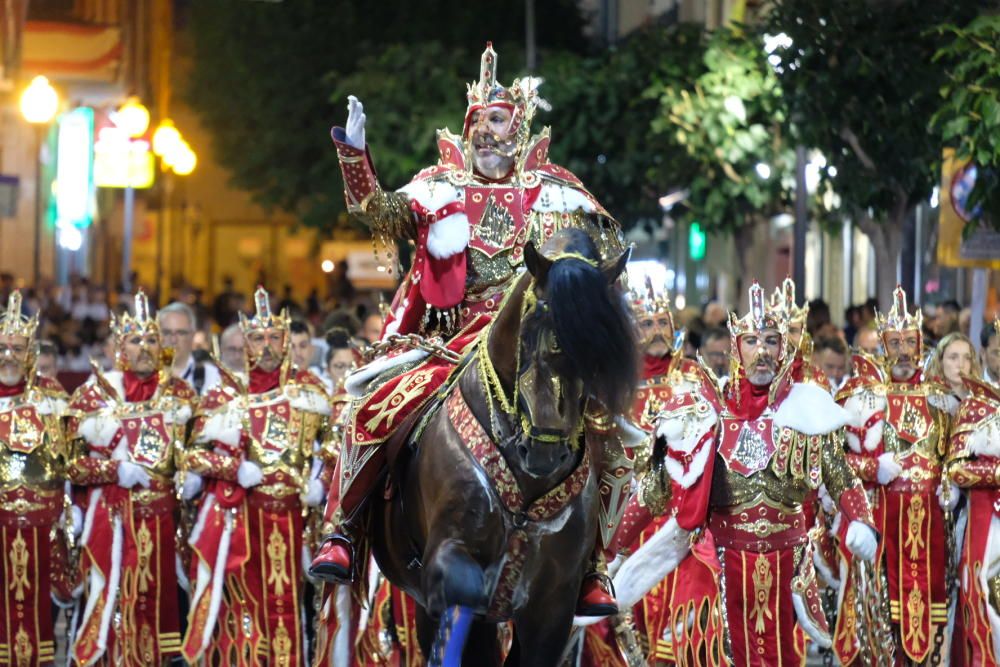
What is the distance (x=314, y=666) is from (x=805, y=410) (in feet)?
11.5

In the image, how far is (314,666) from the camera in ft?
45.4

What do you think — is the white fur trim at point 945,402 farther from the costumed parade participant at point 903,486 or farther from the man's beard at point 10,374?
the man's beard at point 10,374

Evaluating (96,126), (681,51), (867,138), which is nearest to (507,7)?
(96,126)

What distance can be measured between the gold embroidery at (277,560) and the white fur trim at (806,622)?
154 inches

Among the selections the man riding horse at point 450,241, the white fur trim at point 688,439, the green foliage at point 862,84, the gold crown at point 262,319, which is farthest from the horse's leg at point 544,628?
the green foliage at point 862,84

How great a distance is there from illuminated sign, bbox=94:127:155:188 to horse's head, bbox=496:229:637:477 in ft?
66.2

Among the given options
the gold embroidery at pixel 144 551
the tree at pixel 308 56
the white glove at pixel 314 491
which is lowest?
the gold embroidery at pixel 144 551

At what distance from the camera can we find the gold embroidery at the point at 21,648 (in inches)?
594

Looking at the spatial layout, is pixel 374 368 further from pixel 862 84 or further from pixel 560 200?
pixel 862 84

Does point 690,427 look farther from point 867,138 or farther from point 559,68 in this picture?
point 559,68

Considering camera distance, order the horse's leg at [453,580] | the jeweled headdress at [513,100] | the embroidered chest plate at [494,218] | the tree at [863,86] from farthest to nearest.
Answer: the tree at [863,86], the jeweled headdress at [513,100], the embroidered chest plate at [494,218], the horse's leg at [453,580]

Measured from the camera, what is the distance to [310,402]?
14812mm

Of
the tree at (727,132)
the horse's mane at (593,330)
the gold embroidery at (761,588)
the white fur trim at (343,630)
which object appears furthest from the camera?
the tree at (727,132)

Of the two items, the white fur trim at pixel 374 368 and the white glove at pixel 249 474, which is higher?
the white fur trim at pixel 374 368
